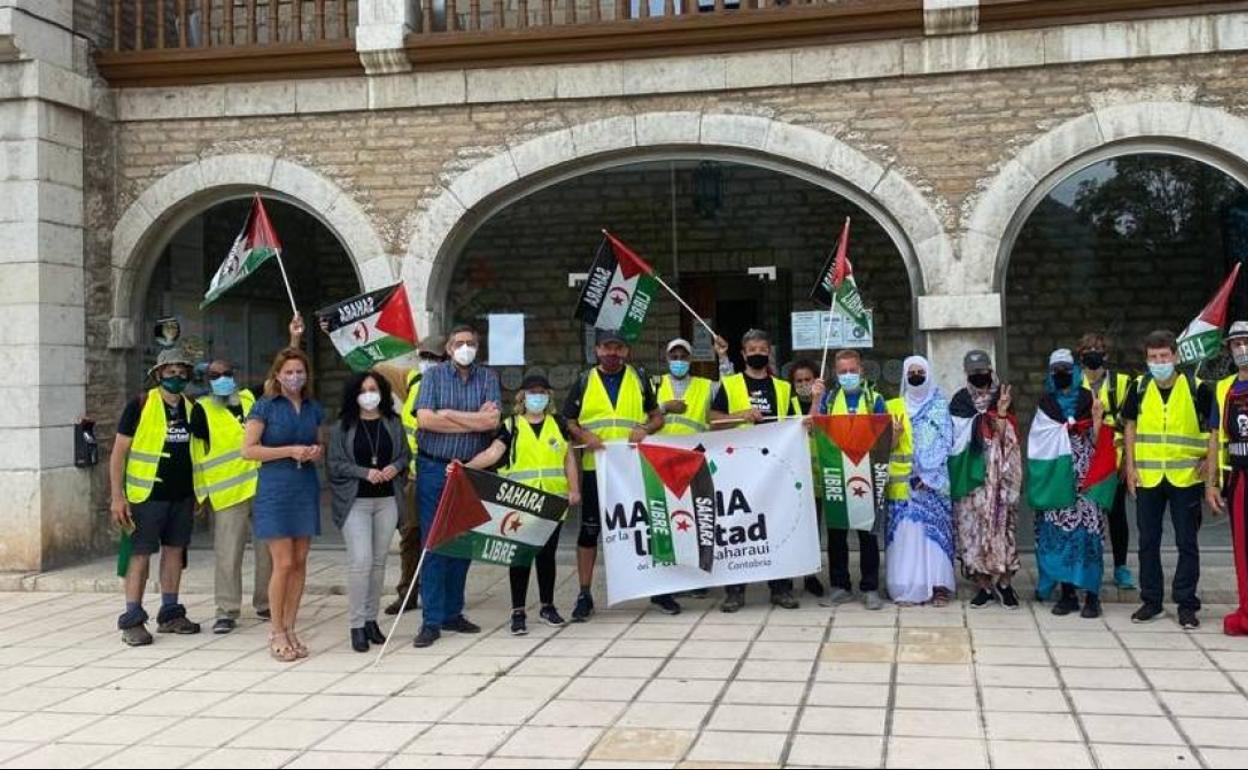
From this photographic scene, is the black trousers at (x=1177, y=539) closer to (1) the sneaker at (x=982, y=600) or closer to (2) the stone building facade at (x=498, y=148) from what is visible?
(1) the sneaker at (x=982, y=600)

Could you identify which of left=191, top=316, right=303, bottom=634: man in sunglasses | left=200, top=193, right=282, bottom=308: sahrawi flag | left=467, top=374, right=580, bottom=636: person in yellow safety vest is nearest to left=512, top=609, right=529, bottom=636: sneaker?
left=467, top=374, right=580, bottom=636: person in yellow safety vest

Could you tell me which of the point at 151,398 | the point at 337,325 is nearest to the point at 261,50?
the point at 337,325

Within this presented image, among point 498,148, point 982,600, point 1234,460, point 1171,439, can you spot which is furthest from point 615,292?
point 1234,460

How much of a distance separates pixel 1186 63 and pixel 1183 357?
244 cm

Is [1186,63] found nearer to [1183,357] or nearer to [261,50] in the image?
[1183,357]

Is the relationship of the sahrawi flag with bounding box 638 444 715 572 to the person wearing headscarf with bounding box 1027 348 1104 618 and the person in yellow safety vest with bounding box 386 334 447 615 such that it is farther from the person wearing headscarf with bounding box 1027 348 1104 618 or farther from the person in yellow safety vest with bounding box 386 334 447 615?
the person wearing headscarf with bounding box 1027 348 1104 618

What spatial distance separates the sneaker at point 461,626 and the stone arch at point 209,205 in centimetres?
373

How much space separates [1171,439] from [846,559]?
2.26 metres

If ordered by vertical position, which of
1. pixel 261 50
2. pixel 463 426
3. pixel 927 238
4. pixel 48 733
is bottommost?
pixel 48 733

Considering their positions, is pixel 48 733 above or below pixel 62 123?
below

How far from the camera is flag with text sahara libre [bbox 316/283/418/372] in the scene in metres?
8.04

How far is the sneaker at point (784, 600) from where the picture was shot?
23.7 feet

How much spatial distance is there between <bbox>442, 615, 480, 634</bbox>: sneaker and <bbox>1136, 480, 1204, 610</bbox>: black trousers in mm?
4346

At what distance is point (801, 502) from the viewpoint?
7203 mm
